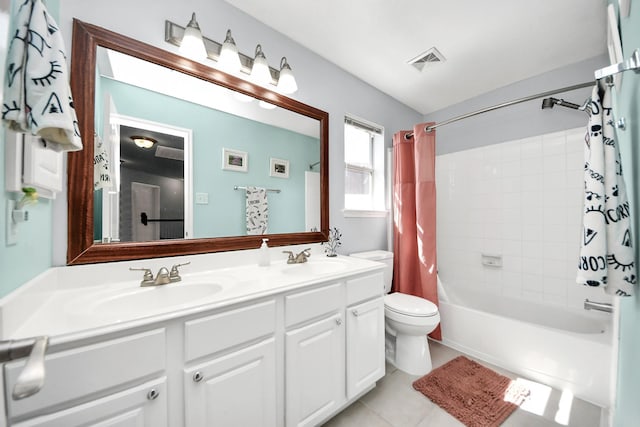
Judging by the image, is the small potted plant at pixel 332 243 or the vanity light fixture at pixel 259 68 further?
the small potted plant at pixel 332 243

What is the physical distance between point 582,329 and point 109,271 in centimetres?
315

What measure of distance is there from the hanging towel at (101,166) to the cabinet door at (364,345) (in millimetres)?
1367

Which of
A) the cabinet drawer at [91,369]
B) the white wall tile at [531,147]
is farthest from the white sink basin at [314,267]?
the white wall tile at [531,147]

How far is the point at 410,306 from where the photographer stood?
1768 millimetres

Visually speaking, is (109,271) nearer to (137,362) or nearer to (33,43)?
(137,362)

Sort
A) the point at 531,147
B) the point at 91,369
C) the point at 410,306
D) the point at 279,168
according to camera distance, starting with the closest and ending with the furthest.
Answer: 1. the point at 91,369
2. the point at 279,168
3. the point at 410,306
4. the point at 531,147

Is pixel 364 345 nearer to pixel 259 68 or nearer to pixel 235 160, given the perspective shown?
pixel 235 160

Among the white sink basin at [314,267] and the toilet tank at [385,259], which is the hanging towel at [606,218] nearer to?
the white sink basin at [314,267]

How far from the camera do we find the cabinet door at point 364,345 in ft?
4.40

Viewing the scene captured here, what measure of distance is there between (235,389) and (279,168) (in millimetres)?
1244

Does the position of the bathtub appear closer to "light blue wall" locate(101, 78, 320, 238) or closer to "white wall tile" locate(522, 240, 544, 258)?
"white wall tile" locate(522, 240, 544, 258)

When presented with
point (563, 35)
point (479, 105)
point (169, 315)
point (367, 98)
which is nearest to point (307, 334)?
point (169, 315)

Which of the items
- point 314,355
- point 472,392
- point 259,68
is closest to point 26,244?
point 314,355

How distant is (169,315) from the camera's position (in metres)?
0.77
